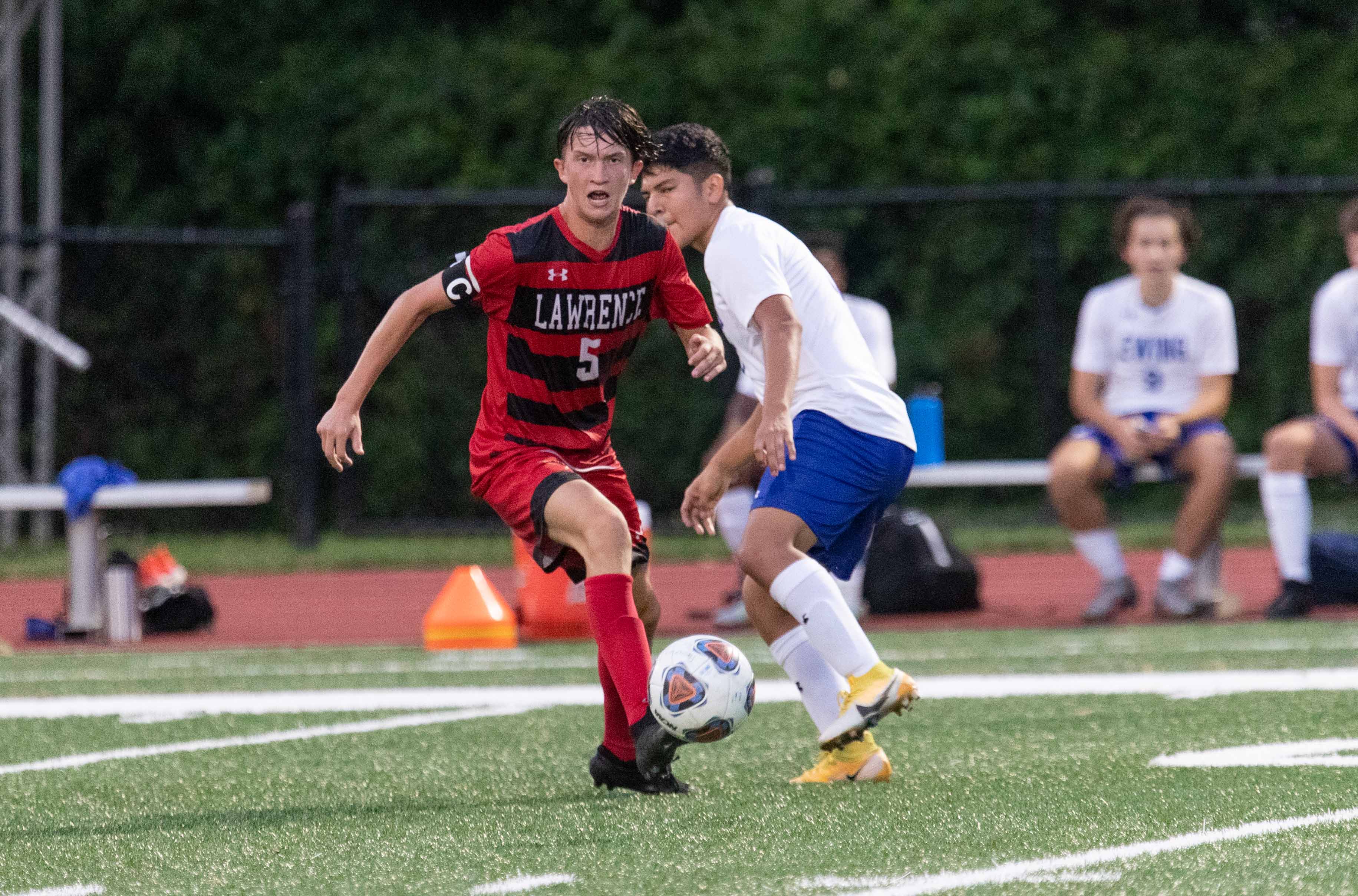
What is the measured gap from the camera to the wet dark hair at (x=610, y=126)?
4668mm

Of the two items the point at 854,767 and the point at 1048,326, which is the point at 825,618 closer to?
the point at 854,767

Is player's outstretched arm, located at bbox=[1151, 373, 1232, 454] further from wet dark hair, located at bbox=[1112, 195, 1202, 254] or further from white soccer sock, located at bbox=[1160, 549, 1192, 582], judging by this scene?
wet dark hair, located at bbox=[1112, 195, 1202, 254]

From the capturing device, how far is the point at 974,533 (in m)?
13.5

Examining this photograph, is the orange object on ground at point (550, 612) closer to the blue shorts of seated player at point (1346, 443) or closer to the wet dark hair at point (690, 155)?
the blue shorts of seated player at point (1346, 443)

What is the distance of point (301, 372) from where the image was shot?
44.0ft

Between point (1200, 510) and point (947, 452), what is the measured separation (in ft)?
18.6

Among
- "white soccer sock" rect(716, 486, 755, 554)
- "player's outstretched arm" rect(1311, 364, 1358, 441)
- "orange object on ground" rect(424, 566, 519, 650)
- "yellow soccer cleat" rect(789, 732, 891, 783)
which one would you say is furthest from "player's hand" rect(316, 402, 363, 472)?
"player's outstretched arm" rect(1311, 364, 1358, 441)

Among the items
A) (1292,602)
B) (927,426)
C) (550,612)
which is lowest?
(550,612)

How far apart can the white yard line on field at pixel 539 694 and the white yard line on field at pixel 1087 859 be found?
2.30 m

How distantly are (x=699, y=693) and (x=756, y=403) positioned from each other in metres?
4.90

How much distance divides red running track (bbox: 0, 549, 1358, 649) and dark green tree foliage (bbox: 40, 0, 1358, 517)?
5.56 feet

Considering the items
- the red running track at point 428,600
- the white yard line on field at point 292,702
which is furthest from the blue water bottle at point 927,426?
the white yard line on field at point 292,702

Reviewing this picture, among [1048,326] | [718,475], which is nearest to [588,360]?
[718,475]

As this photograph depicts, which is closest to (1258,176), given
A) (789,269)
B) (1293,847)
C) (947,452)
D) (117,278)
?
(947,452)
